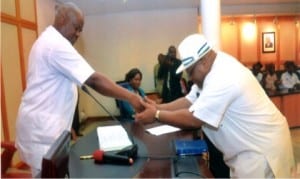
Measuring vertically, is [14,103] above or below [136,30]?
below

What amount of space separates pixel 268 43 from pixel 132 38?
3491mm

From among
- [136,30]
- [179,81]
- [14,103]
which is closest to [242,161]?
[14,103]

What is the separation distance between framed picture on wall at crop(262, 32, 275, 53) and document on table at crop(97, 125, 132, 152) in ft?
22.6

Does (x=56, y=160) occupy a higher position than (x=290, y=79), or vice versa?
(x=56, y=160)

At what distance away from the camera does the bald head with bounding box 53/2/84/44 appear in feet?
5.76

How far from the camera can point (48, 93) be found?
1.66 metres

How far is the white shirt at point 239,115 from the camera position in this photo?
5.31ft

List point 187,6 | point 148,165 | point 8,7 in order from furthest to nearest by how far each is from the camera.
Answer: point 187,6 < point 8,7 < point 148,165

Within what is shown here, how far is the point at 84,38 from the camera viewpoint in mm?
7309

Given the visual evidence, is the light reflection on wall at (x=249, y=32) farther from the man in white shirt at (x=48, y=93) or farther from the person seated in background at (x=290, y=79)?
the man in white shirt at (x=48, y=93)

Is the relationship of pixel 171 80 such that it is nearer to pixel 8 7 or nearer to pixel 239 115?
pixel 8 7

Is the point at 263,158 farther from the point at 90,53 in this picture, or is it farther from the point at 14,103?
the point at 90,53

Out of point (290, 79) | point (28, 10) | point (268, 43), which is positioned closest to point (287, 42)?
point (268, 43)

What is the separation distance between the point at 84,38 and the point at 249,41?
157 inches
